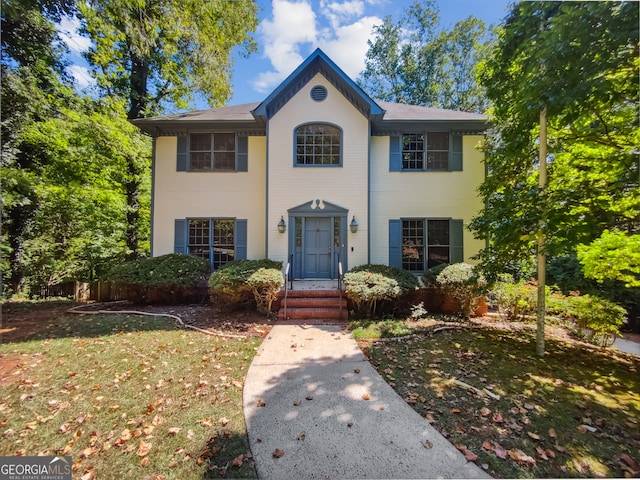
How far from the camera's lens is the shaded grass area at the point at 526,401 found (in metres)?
2.42

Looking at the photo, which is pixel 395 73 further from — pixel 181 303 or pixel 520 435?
pixel 520 435

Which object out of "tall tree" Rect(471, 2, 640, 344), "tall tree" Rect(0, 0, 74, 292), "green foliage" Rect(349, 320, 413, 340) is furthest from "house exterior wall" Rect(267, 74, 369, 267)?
"tall tree" Rect(0, 0, 74, 292)

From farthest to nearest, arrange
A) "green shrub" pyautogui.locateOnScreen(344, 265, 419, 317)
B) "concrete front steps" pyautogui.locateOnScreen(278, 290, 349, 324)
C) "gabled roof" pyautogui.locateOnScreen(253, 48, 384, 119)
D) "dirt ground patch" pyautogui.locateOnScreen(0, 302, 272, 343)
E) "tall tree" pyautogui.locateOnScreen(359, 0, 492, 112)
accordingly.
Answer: "tall tree" pyautogui.locateOnScreen(359, 0, 492, 112)
"gabled roof" pyautogui.locateOnScreen(253, 48, 384, 119)
"concrete front steps" pyautogui.locateOnScreen(278, 290, 349, 324)
"green shrub" pyautogui.locateOnScreen(344, 265, 419, 317)
"dirt ground patch" pyautogui.locateOnScreen(0, 302, 272, 343)

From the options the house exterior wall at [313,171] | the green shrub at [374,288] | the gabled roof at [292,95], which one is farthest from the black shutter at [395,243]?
the gabled roof at [292,95]

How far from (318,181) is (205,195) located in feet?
13.6

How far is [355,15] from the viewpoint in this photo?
1009cm

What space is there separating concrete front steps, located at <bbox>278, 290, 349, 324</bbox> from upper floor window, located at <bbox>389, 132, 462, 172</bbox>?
5179mm

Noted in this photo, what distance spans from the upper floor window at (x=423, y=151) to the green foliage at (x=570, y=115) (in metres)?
3.91

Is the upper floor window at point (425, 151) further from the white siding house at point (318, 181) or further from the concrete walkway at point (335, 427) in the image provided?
the concrete walkway at point (335, 427)

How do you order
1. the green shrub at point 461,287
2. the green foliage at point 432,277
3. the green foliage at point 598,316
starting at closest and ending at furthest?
the green foliage at point 598,316 < the green shrub at point 461,287 < the green foliage at point 432,277

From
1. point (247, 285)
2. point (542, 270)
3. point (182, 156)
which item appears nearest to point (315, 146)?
point (182, 156)

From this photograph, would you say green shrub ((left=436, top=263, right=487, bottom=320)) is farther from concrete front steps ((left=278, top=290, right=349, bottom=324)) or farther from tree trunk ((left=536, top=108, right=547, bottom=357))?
concrete front steps ((left=278, top=290, right=349, bottom=324))

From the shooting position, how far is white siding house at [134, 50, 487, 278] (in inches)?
348

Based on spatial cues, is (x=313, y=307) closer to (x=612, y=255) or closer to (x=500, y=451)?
(x=500, y=451)
